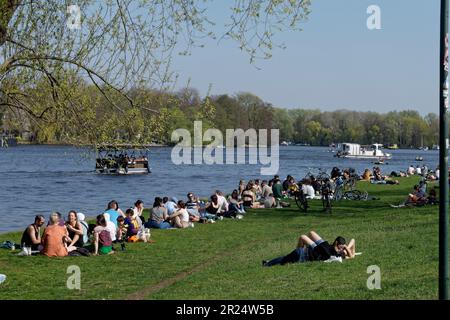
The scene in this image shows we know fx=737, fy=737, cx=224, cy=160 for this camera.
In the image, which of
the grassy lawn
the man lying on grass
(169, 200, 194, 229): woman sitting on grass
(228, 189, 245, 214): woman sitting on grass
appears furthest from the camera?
(228, 189, 245, 214): woman sitting on grass

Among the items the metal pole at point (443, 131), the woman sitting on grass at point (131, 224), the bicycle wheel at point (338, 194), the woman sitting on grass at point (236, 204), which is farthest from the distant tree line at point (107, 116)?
the bicycle wheel at point (338, 194)

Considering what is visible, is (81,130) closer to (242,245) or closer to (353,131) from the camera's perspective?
(242,245)

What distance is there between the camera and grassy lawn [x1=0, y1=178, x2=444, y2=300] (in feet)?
38.0

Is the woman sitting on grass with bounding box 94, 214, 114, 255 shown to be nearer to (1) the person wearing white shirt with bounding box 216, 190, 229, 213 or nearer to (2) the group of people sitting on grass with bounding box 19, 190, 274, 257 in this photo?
(2) the group of people sitting on grass with bounding box 19, 190, 274, 257

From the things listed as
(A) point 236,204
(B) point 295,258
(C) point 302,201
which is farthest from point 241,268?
(C) point 302,201

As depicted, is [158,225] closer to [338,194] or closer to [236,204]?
[236,204]

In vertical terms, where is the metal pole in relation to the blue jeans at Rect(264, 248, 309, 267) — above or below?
above

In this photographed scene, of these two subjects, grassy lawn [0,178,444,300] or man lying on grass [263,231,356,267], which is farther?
man lying on grass [263,231,356,267]

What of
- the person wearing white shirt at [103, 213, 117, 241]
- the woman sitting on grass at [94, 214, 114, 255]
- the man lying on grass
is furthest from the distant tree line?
the person wearing white shirt at [103, 213, 117, 241]

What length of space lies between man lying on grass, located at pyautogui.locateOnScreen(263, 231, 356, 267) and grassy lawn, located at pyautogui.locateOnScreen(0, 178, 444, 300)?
328 millimetres

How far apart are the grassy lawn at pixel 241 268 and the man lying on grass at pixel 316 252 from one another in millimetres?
328

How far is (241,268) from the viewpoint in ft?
48.8

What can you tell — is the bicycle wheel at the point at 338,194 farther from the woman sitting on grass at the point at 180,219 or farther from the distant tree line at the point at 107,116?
the distant tree line at the point at 107,116

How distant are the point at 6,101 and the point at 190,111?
12.0 ft
